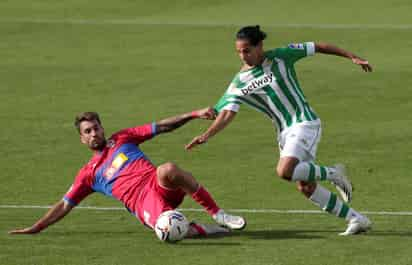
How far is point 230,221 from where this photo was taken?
510 inches

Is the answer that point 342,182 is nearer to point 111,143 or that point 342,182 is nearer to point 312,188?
point 312,188

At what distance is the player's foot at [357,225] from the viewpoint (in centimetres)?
1293

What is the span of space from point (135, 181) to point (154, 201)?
0.44 metres

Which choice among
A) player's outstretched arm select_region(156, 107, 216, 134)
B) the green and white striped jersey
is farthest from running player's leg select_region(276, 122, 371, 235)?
player's outstretched arm select_region(156, 107, 216, 134)

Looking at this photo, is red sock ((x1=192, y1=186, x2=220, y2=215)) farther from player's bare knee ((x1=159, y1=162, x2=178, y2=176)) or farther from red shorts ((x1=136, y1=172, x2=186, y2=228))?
player's bare knee ((x1=159, y1=162, x2=178, y2=176))

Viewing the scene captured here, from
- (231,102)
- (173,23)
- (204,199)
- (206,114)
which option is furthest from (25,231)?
(173,23)

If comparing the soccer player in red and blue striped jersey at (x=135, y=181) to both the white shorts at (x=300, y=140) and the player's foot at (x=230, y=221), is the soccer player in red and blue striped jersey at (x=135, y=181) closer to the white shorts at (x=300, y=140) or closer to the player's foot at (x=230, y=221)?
the player's foot at (x=230, y=221)

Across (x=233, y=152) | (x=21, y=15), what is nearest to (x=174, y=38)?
(x=21, y=15)

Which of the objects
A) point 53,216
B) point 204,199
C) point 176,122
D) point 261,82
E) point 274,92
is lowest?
point 53,216

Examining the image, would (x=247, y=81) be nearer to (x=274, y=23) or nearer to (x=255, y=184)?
(x=255, y=184)

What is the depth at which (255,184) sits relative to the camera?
16.2m

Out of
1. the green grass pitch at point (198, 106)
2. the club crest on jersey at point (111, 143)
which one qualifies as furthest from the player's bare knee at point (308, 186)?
the club crest on jersey at point (111, 143)

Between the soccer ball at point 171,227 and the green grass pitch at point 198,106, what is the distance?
0.39 feet

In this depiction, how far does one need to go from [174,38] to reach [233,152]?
1042 cm
